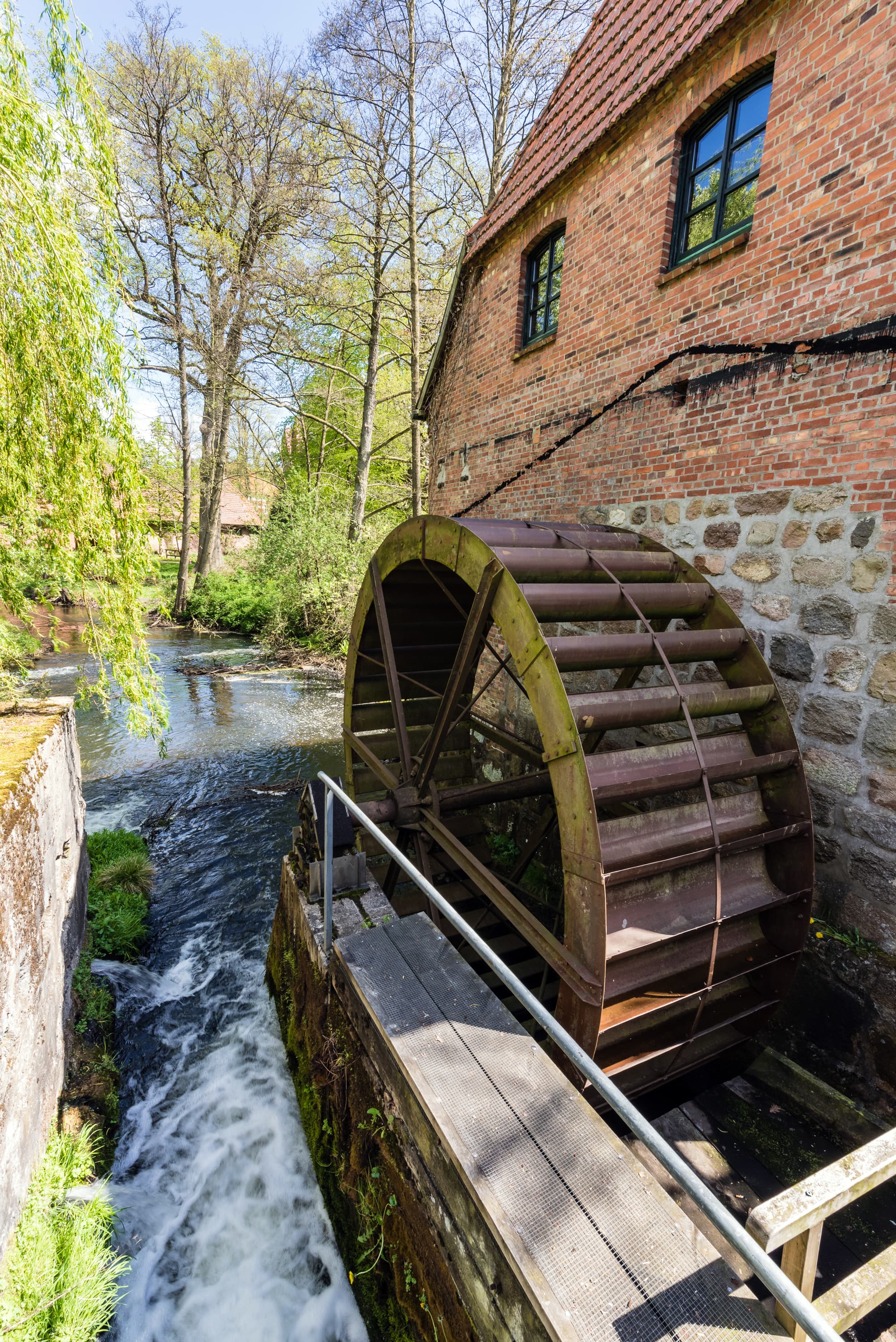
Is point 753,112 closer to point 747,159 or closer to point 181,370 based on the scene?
point 747,159

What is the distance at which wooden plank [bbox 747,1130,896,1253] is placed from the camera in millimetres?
1198

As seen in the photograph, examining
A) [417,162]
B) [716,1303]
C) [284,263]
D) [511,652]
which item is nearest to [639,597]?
[511,652]

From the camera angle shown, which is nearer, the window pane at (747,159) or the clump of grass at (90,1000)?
the window pane at (747,159)

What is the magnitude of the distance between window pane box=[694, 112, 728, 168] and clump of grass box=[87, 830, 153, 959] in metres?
6.59

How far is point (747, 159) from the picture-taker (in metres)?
3.61

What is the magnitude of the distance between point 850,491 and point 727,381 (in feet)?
3.44

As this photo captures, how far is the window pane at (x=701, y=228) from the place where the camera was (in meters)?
3.88

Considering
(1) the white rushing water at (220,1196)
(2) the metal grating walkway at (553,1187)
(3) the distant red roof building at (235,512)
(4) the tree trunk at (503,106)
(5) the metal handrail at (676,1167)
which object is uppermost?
(4) the tree trunk at (503,106)

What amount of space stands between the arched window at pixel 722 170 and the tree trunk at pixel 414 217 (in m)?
4.72

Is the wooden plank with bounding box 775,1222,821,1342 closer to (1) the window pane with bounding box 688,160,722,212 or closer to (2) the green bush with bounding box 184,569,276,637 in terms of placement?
(1) the window pane with bounding box 688,160,722,212

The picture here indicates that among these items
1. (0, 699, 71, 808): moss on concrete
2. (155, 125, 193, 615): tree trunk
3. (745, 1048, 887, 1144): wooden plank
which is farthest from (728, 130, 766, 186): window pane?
(155, 125, 193, 615): tree trunk

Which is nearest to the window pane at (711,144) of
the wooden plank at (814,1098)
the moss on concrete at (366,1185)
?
the wooden plank at (814,1098)

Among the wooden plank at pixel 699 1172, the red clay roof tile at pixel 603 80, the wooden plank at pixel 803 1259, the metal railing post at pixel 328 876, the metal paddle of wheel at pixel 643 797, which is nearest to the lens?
the wooden plank at pixel 803 1259

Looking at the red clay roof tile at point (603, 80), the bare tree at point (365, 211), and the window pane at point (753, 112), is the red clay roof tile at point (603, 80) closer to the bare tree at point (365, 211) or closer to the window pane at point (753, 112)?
the window pane at point (753, 112)
